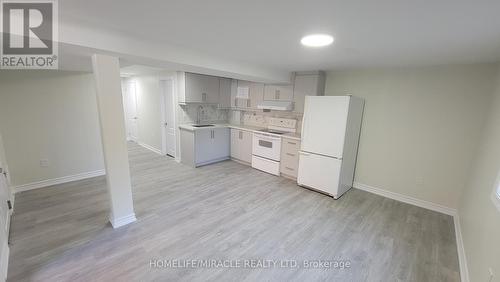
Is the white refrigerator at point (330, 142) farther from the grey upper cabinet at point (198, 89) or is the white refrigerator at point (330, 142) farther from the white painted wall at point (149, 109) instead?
the white painted wall at point (149, 109)

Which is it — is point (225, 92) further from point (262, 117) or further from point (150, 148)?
point (150, 148)

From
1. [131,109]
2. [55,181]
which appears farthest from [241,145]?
[131,109]

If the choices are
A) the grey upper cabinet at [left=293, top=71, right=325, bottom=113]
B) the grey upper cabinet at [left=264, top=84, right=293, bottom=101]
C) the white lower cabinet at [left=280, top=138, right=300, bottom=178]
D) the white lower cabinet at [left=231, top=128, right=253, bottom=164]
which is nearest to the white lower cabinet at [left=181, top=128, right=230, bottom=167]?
the white lower cabinet at [left=231, top=128, right=253, bottom=164]

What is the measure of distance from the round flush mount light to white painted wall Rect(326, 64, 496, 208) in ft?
6.62

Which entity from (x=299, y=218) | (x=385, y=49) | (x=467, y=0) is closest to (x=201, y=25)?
(x=467, y=0)

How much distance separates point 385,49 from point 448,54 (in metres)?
0.79

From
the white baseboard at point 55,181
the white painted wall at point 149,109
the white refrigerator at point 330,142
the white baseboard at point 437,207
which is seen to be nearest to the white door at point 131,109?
the white painted wall at point 149,109

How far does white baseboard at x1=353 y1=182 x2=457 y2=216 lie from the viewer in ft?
10.3

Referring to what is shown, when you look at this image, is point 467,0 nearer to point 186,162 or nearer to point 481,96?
point 481,96

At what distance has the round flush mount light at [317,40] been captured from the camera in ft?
6.20

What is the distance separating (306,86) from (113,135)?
3.41m

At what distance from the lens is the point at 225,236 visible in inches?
95.6

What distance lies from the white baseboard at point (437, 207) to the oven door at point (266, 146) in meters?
1.64

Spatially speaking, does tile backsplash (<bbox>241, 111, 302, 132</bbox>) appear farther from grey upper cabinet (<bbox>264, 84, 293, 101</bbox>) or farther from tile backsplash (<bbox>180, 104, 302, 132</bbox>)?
grey upper cabinet (<bbox>264, 84, 293, 101</bbox>)
